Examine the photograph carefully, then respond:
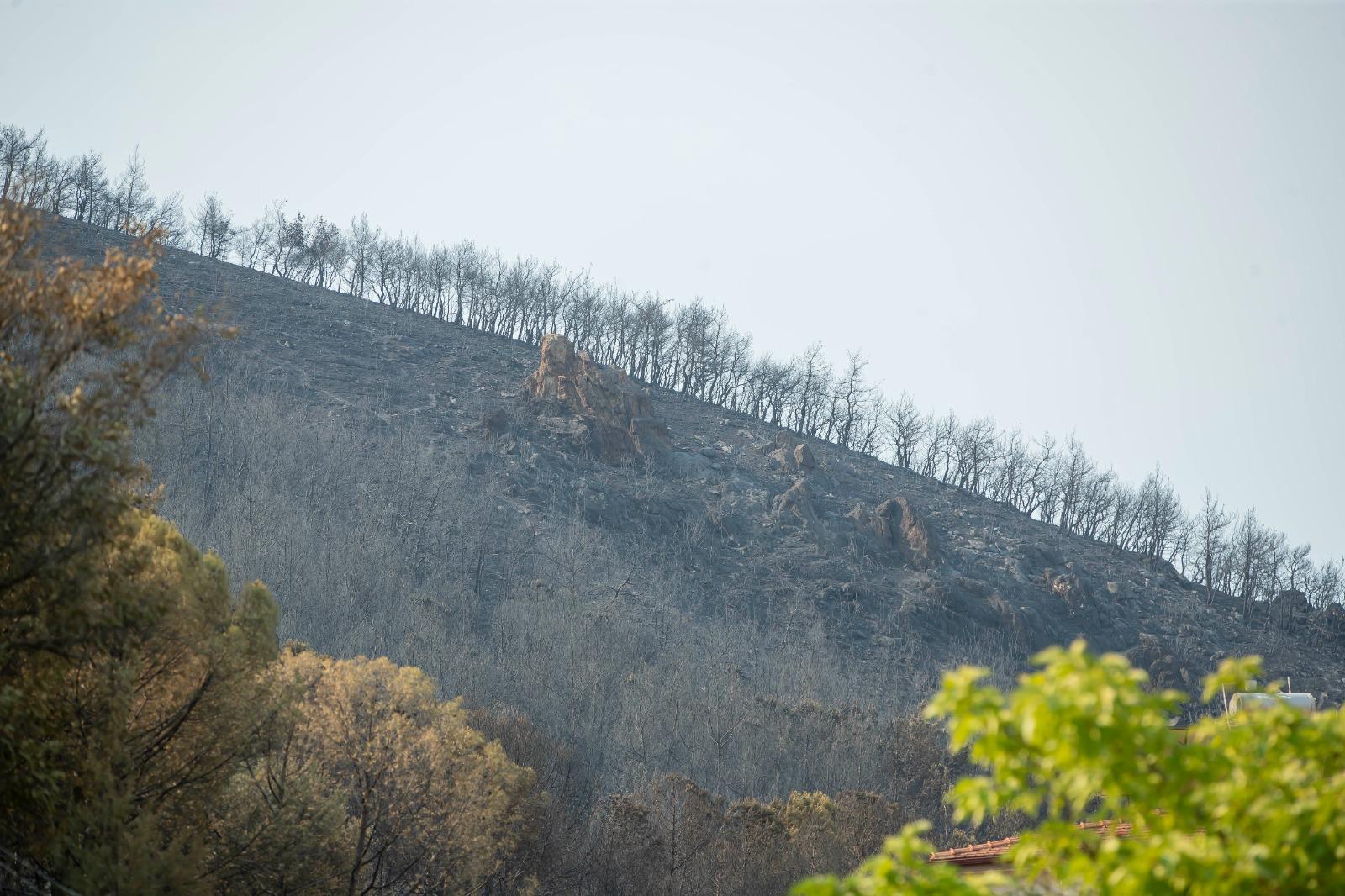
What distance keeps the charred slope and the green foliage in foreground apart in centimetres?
3423

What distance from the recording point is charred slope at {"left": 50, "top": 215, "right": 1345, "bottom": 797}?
42.4 meters

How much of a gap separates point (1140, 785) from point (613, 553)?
52195mm

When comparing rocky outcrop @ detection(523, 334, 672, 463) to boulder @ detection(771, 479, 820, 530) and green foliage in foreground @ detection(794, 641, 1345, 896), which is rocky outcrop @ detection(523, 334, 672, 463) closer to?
boulder @ detection(771, 479, 820, 530)

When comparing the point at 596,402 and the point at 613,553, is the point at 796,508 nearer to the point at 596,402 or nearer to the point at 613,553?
the point at 613,553

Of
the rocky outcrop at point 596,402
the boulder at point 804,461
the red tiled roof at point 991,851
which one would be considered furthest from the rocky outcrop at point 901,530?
the red tiled roof at point 991,851

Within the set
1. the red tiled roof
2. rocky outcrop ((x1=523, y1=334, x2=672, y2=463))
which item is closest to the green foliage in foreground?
the red tiled roof

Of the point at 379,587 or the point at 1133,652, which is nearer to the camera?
the point at 379,587

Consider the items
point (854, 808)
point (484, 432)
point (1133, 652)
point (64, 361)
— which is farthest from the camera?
point (484, 432)

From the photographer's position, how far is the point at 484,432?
6184 cm

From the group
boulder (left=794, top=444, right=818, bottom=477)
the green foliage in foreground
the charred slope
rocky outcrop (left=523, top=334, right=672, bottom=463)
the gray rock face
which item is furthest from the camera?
boulder (left=794, top=444, right=818, bottom=477)

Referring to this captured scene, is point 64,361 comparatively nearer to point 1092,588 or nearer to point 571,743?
point 571,743

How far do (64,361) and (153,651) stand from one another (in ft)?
16.8

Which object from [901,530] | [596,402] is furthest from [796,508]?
[596,402]

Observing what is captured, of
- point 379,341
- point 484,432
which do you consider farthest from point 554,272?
point 484,432
